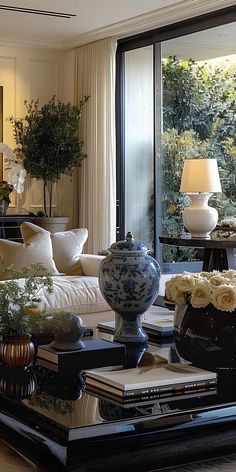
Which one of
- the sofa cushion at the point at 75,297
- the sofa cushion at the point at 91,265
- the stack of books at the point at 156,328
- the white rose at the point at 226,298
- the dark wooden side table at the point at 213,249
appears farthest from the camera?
the dark wooden side table at the point at 213,249

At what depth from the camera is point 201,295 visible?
2795 millimetres

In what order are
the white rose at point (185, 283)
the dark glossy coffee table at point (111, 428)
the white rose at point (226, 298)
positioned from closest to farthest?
the dark glossy coffee table at point (111, 428)
the white rose at point (226, 298)
the white rose at point (185, 283)

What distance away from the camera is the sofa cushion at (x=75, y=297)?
448cm

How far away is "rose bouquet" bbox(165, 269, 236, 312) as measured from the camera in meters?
2.73

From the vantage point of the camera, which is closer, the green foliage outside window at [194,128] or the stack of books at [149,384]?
the stack of books at [149,384]

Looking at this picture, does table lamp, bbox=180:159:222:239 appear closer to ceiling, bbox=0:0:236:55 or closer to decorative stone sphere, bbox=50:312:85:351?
ceiling, bbox=0:0:236:55

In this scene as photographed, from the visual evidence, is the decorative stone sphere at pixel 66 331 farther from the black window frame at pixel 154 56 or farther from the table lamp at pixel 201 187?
the black window frame at pixel 154 56

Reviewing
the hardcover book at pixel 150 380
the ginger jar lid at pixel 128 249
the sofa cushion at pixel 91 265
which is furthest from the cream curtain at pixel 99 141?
the hardcover book at pixel 150 380

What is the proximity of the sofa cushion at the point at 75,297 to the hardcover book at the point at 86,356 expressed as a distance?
1.54 metres

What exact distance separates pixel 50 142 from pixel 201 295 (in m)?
5.32

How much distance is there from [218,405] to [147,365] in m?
0.46

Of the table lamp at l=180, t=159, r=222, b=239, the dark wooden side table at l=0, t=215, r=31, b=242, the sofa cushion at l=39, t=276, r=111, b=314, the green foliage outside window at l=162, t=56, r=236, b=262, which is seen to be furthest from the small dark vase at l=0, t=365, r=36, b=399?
the dark wooden side table at l=0, t=215, r=31, b=242

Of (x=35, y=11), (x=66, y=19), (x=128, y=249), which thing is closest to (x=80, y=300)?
(x=128, y=249)

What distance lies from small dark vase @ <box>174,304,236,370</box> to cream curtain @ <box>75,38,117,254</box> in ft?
16.5
